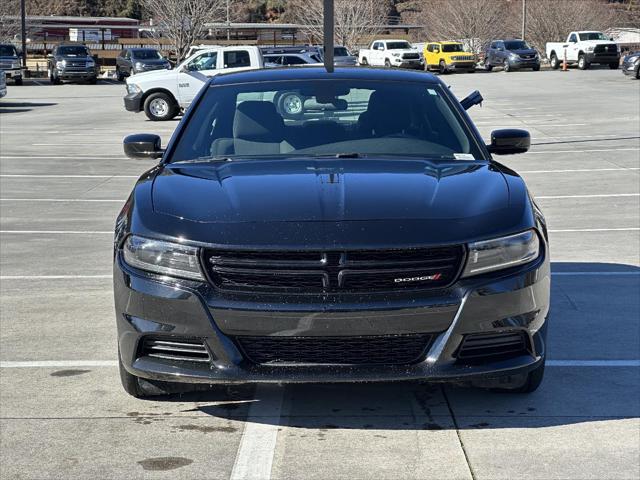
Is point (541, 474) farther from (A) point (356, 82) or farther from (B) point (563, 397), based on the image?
(A) point (356, 82)

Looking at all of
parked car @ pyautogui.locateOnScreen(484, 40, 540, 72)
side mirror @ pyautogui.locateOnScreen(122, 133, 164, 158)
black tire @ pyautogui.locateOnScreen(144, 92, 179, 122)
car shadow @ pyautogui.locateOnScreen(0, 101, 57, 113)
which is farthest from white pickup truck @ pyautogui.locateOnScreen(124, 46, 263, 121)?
parked car @ pyautogui.locateOnScreen(484, 40, 540, 72)

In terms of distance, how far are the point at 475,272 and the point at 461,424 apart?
76cm

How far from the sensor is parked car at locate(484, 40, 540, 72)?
186 feet

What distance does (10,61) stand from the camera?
48.6 m

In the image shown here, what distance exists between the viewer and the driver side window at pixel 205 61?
1181 inches

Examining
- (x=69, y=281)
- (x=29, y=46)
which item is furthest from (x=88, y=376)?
(x=29, y=46)

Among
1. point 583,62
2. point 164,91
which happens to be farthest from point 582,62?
Result: point 164,91

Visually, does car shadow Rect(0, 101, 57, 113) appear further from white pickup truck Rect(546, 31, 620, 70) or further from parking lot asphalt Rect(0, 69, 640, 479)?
white pickup truck Rect(546, 31, 620, 70)

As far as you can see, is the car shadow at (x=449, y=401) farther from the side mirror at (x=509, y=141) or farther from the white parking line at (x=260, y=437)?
the side mirror at (x=509, y=141)

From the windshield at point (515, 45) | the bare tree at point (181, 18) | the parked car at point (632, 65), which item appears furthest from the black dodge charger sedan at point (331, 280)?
the bare tree at point (181, 18)

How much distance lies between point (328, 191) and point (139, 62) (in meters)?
47.5

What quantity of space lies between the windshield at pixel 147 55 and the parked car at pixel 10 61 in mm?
5788

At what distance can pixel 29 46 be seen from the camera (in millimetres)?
84125

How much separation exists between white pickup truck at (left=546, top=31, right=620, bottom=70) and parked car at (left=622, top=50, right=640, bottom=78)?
32.8 ft
